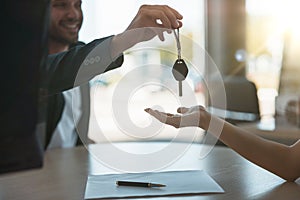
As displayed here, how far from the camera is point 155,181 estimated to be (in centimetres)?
109

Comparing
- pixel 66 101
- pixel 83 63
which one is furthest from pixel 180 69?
pixel 66 101

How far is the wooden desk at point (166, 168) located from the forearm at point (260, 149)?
33 millimetres

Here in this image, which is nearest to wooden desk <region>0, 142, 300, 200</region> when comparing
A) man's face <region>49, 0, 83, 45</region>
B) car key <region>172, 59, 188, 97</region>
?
car key <region>172, 59, 188, 97</region>

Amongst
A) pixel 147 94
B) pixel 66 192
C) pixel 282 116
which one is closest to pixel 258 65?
pixel 282 116

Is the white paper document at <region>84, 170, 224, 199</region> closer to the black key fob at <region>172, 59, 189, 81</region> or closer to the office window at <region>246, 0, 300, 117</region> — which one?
the black key fob at <region>172, 59, 189, 81</region>

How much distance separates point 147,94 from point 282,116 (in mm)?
2355

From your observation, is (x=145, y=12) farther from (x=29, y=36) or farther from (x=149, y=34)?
(x=29, y=36)

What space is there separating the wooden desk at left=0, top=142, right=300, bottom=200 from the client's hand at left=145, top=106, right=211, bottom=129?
6.0 inches

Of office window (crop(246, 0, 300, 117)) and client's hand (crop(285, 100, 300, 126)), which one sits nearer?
client's hand (crop(285, 100, 300, 126))

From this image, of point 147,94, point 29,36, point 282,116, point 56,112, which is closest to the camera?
point 29,36

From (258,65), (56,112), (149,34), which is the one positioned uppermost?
(149,34)

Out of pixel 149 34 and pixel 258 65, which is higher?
pixel 149 34

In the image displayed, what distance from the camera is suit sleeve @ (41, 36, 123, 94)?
43.4 inches

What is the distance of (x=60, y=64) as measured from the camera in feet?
3.58
